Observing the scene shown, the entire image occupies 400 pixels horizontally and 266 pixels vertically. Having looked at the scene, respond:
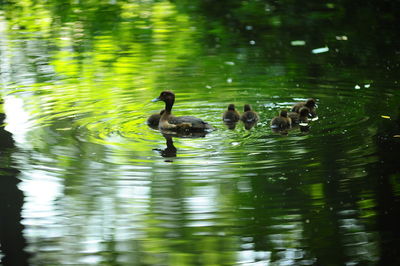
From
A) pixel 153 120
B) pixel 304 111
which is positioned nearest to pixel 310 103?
pixel 304 111

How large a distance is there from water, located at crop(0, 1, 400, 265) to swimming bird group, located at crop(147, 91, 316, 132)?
134 millimetres

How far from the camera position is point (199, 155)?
820 centimetres

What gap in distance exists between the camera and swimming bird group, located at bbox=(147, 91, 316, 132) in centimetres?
938

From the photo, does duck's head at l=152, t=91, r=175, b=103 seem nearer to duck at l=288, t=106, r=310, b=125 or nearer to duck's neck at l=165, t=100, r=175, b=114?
duck's neck at l=165, t=100, r=175, b=114

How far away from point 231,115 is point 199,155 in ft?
5.54

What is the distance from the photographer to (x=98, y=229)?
6.39m

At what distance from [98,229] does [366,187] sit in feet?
7.70

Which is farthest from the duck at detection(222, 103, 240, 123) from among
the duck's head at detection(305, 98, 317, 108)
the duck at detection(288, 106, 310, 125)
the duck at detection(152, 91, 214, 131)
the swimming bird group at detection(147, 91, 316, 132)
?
the duck's head at detection(305, 98, 317, 108)

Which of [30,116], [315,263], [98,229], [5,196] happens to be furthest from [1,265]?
[30,116]

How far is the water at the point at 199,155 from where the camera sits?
20.1 feet

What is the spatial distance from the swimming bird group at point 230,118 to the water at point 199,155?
0.44 ft

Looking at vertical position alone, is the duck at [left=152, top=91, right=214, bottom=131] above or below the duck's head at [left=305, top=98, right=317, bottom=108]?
above

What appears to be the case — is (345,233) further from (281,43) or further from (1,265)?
(281,43)

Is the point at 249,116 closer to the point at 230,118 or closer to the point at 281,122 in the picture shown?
the point at 230,118
